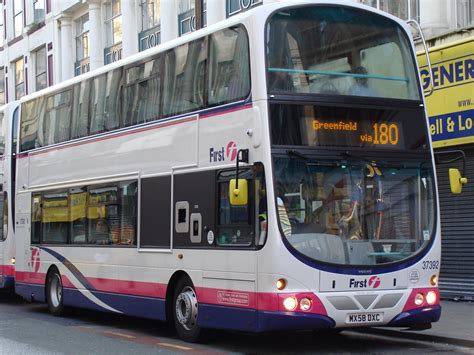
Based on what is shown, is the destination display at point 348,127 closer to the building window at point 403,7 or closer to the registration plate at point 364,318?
the registration plate at point 364,318

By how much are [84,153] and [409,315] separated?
22.8 ft

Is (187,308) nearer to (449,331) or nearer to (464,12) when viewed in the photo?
(449,331)

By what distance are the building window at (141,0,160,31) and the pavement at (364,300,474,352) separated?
15.0 metres

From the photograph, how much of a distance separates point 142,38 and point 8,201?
32.7 ft

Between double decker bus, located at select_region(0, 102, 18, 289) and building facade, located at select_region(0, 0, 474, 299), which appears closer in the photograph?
building facade, located at select_region(0, 0, 474, 299)

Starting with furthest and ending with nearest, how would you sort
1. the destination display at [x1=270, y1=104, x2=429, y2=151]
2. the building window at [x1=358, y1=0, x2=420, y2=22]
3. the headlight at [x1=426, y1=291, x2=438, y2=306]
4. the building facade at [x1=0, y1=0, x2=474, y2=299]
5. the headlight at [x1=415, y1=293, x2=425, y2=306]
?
1. the building window at [x1=358, y1=0, x2=420, y2=22]
2. the building facade at [x1=0, y1=0, x2=474, y2=299]
3. the headlight at [x1=426, y1=291, x2=438, y2=306]
4. the headlight at [x1=415, y1=293, x2=425, y2=306]
5. the destination display at [x1=270, y1=104, x2=429, y2=151]

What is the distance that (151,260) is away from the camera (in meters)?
12.7

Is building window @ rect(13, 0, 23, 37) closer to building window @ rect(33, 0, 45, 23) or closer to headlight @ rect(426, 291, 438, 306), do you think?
building window @ rect(33, 0, 45, 23)

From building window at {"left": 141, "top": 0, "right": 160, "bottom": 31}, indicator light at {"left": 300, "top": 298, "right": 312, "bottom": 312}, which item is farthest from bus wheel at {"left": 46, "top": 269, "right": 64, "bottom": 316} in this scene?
building window at {"left": 141, "top": 0, "right": 160, "bottom": 31}

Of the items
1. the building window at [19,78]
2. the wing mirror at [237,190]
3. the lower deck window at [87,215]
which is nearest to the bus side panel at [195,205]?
the wing mirror at [237,190]

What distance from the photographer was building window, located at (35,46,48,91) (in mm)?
33906

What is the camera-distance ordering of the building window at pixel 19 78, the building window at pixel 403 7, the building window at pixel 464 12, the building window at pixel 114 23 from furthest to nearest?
1. the building window at pixel 19 78
2. the building window at pixel 114 23
3. the building window at pixel 403 7
4. the building window at pixel 464 12

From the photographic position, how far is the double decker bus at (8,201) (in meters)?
18.2

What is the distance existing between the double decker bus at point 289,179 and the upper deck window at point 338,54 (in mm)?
17
